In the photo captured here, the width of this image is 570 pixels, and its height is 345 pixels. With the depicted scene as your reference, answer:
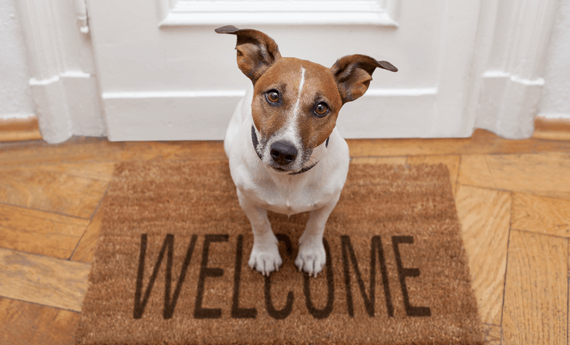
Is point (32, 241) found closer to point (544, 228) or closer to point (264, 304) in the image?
point (264, 304)

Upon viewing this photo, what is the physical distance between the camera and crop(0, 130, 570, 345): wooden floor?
155 cm

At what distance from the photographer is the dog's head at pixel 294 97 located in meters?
1.17

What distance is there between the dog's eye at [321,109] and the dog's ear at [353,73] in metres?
0.12

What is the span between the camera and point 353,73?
1.29 metres

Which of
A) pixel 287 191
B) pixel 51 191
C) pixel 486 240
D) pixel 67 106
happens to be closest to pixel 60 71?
pixel 67 106

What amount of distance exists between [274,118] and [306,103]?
9 centimetres

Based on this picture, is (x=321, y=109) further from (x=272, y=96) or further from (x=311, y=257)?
(x=311, y=257)

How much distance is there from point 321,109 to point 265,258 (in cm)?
67

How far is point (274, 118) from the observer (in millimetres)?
1190

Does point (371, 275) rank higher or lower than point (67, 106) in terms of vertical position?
lower

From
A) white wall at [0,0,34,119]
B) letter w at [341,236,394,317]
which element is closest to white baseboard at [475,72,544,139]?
letter w at [341,236,394,317]

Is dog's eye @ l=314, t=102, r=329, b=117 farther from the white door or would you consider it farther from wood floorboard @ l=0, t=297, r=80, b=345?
wood floorboard @ l=0, t=297, r=80, b=345

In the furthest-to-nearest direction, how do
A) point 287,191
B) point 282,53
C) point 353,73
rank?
1. point 282,53
2. point 287,191
3. point 353,73

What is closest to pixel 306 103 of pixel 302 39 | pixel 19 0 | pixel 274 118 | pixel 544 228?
pixel 274 118
